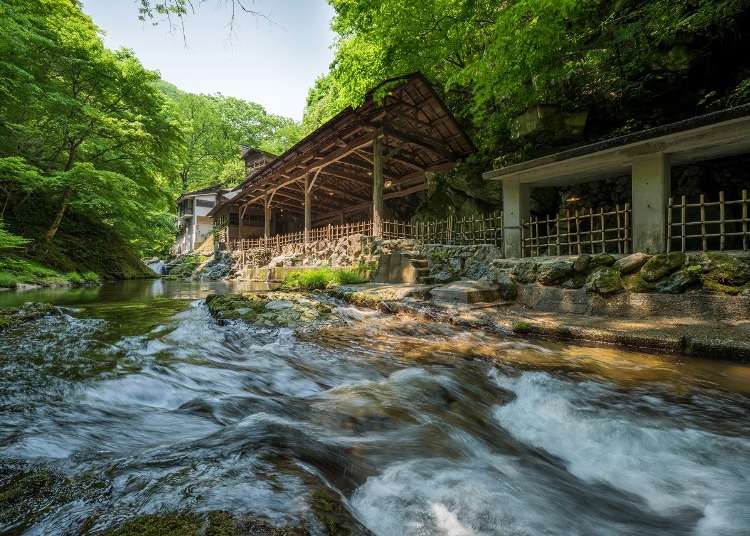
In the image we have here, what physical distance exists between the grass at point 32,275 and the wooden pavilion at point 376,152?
9.30 m

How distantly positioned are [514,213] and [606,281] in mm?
3305

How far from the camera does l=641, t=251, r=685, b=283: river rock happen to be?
576 centimetres

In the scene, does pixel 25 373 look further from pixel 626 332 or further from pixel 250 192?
pixel 250 192

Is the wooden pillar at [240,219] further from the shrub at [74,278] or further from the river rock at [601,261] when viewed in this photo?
the river rock at [601,261]

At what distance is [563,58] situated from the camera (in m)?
12.1

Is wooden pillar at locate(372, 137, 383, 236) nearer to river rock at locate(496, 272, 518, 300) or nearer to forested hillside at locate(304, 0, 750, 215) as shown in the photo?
forested hillside at locate(304, 0, 750, 215)

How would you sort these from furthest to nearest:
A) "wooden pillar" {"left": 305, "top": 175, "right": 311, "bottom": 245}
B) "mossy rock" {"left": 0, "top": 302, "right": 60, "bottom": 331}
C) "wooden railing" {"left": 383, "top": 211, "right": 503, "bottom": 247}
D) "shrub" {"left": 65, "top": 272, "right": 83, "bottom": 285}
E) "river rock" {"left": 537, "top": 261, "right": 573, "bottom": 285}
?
"wooden pillar" {"left": 305, "top": 175, "right": 311, "bottom": 245}
"shrub" {"left": 65, "top": 272, "right": 83, "bottom": 285}
"wooden railing" {"left": 383, "top": 211, "right": 503, "bottom": 247}
"river rock" {"left": 537, "top": 261, "right": 573, "bottom": 285}
"mossy rock" {"left": 0, "top": 302, "right": 60, "bottom": 331}

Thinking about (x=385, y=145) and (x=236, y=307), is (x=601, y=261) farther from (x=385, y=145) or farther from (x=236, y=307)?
(x=385, y=145)

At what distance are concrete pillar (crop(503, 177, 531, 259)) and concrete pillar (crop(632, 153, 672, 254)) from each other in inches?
95.9

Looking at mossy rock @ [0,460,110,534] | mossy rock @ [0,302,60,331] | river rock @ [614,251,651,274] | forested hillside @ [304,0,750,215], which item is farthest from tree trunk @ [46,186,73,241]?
river rock @ [614,251,651,274]

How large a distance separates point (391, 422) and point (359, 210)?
65.2 ft

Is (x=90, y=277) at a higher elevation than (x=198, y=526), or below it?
higher

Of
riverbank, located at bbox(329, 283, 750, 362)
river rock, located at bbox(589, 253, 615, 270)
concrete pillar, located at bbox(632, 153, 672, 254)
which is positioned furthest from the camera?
concrete pillar, located at bbox(632, 153, 672, 254)

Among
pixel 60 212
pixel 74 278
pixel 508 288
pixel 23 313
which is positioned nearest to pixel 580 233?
pixel 508 288
